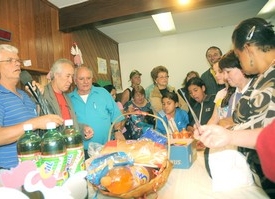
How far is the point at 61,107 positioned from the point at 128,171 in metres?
1.25

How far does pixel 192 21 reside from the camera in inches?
164

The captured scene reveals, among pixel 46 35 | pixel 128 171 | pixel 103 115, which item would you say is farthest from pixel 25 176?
pixel 46 35

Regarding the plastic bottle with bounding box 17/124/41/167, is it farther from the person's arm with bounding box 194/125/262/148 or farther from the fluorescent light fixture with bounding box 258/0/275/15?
the fluorescent light fixture with bounding box 258/0/275/15

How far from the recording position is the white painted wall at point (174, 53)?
15.6ft

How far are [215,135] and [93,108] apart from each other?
1569 millimetres

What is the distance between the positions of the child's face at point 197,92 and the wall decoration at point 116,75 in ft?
7.59

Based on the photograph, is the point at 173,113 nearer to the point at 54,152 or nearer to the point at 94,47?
the point at 54,152

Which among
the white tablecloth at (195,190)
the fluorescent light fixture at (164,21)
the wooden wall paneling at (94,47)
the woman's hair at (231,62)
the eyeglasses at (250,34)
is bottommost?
the white tablecloth at (195,190)

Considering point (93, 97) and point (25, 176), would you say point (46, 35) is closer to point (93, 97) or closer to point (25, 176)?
point (93, 97)

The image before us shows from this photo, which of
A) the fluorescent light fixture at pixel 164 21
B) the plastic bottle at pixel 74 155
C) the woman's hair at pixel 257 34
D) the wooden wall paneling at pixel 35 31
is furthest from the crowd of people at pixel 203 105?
the fluorescent light fixture at pixel 164 21

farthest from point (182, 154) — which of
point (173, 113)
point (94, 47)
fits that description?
point (94, 47)

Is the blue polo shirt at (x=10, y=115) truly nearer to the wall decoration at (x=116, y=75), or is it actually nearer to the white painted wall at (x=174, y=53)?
the wall decoration at (x=116, y=75)

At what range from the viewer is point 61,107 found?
73.6 inches

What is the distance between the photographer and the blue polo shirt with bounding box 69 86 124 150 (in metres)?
2.13
